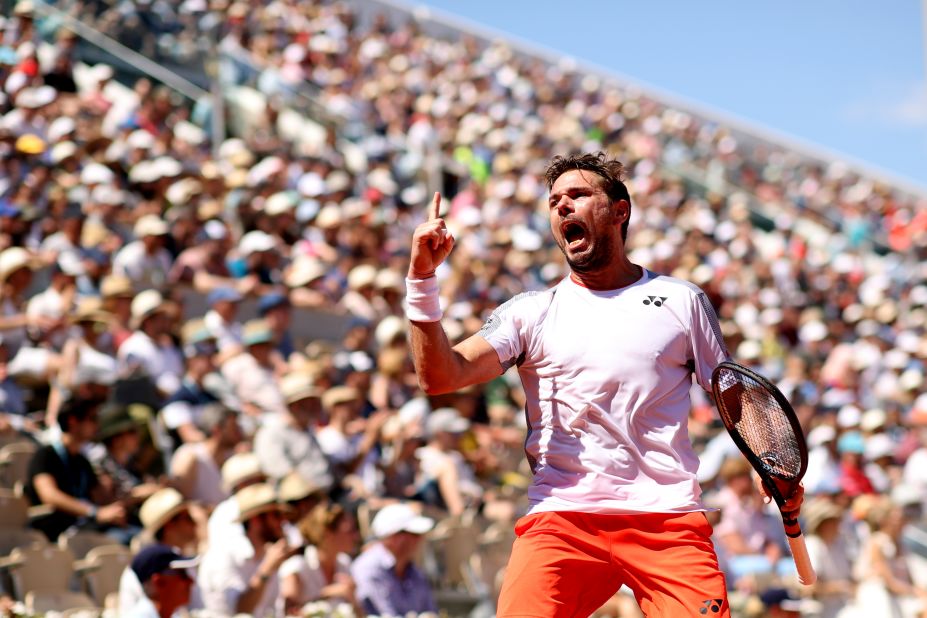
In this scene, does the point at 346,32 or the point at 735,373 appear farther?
the point at 346,32

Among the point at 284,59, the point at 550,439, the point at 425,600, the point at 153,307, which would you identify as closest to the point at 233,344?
the point at 153,307

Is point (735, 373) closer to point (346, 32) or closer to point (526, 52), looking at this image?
point (346, 32)

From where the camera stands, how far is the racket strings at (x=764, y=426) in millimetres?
3865

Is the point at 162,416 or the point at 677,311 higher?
the point at 677,311

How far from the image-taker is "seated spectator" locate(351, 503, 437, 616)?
289 inches

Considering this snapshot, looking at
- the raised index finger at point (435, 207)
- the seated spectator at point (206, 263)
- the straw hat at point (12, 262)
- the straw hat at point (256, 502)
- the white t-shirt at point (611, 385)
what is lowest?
the seated spectator at point (206, 263)

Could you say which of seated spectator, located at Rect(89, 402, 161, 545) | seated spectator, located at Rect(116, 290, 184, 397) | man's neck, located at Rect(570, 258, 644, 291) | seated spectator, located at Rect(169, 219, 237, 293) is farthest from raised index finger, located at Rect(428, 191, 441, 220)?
seated spectator, located at Rect(169, 219, 237, 293)

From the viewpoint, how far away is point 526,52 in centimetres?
2750

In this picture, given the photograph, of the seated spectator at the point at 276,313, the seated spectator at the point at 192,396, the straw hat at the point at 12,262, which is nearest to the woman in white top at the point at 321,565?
the seated spectator at the point at 192,396

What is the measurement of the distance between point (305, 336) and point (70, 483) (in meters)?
4.29

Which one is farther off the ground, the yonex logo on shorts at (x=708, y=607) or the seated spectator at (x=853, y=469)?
the yonex logo on shorts at (x=708, y=607)

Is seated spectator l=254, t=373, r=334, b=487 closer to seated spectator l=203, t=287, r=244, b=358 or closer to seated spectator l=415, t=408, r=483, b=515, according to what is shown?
seated spectator l=415, t=408, r=483, b=515

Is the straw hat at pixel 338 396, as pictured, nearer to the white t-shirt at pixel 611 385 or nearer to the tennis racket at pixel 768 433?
the white t-shirt at pixel 611 385

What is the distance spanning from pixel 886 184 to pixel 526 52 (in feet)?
25.8
